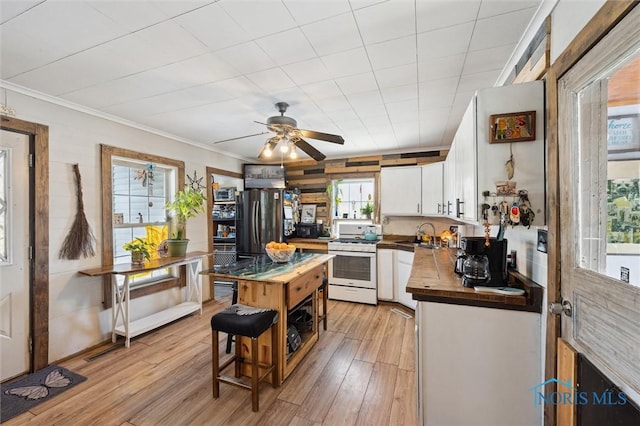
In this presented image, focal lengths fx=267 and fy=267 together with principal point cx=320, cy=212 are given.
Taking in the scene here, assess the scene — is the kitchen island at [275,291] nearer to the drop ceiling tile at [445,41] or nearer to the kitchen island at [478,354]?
the kitchen island at [478,354]

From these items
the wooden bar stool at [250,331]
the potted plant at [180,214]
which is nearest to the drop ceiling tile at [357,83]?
the wooden bar stool at [250,331]

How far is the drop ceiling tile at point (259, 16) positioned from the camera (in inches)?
52.6

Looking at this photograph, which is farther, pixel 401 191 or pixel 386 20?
pixel 401 191

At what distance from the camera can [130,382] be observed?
2191mm

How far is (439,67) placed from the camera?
192 centimetres

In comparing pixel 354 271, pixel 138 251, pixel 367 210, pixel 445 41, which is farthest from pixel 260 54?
pixel 367 210

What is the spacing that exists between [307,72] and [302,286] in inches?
69.7

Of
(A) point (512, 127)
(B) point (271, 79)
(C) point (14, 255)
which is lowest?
(C) point (14, 255)

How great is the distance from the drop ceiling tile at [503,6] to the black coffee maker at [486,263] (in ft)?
4.12

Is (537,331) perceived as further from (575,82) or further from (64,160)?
(64,160)

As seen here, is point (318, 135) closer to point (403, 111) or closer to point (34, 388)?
point (403, 111)

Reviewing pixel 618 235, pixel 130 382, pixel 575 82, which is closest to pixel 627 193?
pixel 618 235

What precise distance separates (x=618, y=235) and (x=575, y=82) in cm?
64
